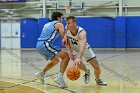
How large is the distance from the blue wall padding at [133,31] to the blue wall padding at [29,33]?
6741 mm

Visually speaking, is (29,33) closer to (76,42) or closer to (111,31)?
(111,31)

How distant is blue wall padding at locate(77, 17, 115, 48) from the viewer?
85.0 ft

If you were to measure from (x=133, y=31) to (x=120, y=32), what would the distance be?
92 cm

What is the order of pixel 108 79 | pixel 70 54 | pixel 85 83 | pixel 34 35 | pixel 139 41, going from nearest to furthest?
pixel 70 54
pixel 85 83
pixel 108 79
pixel 139 41
pixel 34 35

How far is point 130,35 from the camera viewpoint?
2564cm

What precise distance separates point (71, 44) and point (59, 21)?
0.60 metres

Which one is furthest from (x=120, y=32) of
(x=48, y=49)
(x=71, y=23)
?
(x=71, y=23)

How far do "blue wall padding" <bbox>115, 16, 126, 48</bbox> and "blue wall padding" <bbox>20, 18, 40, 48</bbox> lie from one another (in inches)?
232

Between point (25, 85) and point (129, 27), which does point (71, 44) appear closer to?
point (25, 85)

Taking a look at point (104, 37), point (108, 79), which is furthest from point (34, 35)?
point (108, 79)

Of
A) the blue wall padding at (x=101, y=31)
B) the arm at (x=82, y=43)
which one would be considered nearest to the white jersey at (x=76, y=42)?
the arm at (x=82, y=43)

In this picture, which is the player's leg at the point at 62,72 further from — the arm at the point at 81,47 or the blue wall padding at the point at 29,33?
the blue wall padding at the point at 29,33

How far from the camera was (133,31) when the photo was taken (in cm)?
2558

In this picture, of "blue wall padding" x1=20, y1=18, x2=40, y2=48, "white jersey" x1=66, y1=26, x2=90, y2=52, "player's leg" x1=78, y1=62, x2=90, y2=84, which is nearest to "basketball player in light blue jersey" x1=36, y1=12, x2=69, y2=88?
"white jersey" x1=66, y1=26, x2=90, y2=52
